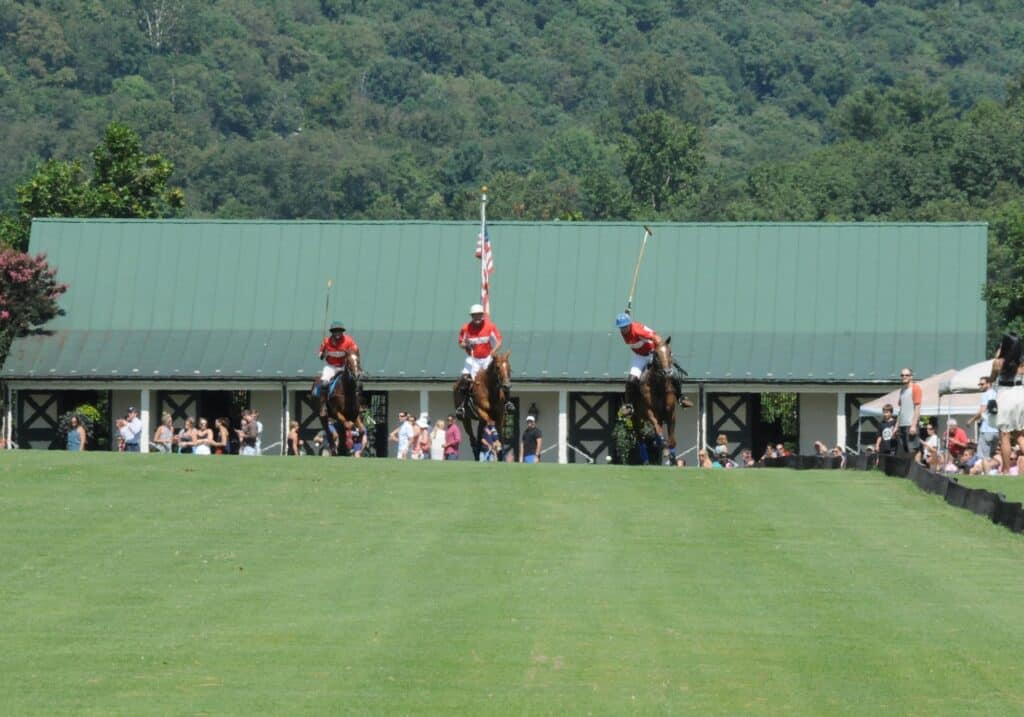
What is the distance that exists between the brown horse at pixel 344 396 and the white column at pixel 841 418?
1709 cm

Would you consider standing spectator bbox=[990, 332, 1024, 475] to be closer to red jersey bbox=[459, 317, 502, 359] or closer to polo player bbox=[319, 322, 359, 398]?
red jersey bbox=[459, 317, 502, 359]

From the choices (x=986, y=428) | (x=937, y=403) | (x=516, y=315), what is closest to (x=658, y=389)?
(x=986, y=428)

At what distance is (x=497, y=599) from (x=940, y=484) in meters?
10.6

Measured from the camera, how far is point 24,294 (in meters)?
56.2

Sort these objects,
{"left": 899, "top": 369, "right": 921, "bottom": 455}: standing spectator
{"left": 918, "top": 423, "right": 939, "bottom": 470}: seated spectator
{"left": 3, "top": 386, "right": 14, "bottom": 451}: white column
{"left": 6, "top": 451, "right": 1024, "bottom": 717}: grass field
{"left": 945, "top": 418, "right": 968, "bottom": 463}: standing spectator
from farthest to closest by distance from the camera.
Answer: {"left": 3, "top": 386, "right": 14, "bottom": 451}: white column < {"left": 945, "top": 418, "right": 968, "bottom": 463}: standing spectator < {"left": 918, "top": 423, "right": 939, "bottom": 470}: seated spectator < {"left": 899, "top": 369, "right": 921, "bottom": 455}: standing spectator < {"left": 6, "top": 451, "right": 1024, "bottom": 717}: grass field

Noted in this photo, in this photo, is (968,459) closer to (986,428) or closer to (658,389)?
(986,428)

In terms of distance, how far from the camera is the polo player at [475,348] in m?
39.0

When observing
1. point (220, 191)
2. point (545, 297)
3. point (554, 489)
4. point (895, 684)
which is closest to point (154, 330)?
point (545, 297)

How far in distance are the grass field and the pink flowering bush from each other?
2682cm

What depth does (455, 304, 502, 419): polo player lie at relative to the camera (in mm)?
38969

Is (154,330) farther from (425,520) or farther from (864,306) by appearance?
(425,520)

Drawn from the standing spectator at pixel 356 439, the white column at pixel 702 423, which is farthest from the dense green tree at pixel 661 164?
the standing spectator at pixel 356 439

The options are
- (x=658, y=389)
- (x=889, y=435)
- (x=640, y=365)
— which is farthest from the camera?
(x=640, y=365)

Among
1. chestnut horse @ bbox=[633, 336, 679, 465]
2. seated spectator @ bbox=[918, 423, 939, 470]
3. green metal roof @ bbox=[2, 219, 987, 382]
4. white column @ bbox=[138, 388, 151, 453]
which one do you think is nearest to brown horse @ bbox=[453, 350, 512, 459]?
chestnut horse @ bbox=[633, 336, 679, 465]
